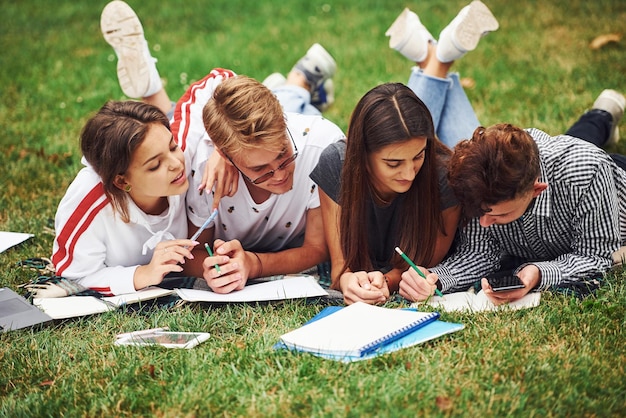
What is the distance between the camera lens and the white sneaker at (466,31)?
13.9ft

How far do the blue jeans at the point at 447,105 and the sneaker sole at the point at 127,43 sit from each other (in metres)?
1.56

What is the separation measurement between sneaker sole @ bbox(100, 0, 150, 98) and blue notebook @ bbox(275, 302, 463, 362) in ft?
6.87

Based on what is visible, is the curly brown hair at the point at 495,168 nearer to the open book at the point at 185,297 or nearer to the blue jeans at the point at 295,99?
the open book at the point at 185,297

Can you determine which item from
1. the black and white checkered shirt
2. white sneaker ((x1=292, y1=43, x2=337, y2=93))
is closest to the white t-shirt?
the black and white checkered shirt

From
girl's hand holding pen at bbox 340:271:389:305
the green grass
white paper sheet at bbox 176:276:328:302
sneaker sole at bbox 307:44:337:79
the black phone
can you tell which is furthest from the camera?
sneaker sole at bbox 307:44:337:79

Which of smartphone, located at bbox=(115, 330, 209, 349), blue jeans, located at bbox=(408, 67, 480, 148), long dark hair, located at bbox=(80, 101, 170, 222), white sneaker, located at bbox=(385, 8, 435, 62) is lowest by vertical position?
smartphone, located at bbox=(115, 330, 209, 349)

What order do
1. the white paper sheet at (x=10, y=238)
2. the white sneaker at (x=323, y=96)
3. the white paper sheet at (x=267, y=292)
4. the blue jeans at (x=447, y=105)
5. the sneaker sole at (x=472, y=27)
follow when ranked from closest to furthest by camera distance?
1. the white paper sheet at (x=267, y=292)
2. the white paper sheet at (x=10, y=238)
3. the sneaker sole at (x=472, y=27)
4. the blue jeans at (x=447, y=105)
5. the white sneaker at (x=323, y=96)

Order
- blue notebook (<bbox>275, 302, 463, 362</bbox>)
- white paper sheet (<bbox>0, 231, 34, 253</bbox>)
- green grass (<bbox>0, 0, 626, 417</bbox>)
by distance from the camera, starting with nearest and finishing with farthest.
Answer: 1. green grass (<bbox>0, 0, 626, 417</bbox>)
2. blue notebook (<bbox>275, 302, 463, 362</bbox>)
3. white paper sheet (<bbox>0, 231, 34, 253</bbox>)

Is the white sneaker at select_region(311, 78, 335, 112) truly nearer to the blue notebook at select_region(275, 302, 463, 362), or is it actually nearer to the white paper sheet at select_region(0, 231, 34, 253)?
the white paper sheet at select_region(0, 231, 34, 253)

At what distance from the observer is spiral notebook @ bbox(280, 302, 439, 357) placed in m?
2.75

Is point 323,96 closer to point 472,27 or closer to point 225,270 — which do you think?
point 472,27

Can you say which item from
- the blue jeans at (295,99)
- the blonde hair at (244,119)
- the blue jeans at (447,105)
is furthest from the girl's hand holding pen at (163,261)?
the blue jeans at (447,105)

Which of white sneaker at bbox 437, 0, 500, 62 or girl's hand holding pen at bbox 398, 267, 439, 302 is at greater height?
white sneaker at bbox 437, 0, 500, 62

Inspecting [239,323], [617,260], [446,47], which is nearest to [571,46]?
[446,47]
